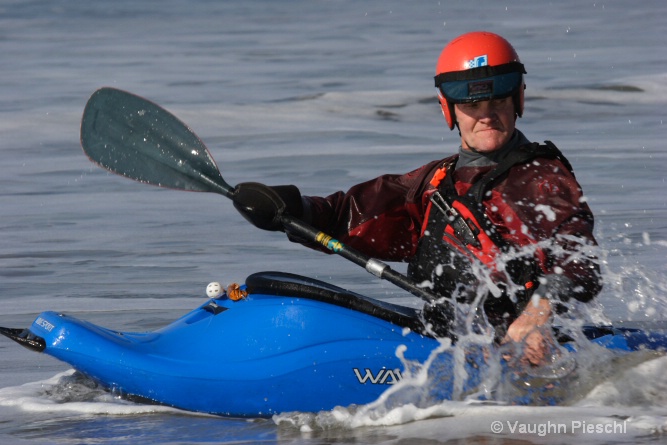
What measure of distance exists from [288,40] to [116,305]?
10800mm

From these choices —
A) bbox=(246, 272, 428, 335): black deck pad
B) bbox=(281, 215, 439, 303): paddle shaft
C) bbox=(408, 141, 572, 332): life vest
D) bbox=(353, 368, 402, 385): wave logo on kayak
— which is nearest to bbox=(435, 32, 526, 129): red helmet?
bbox=(408, 141, 572, 332): life vest

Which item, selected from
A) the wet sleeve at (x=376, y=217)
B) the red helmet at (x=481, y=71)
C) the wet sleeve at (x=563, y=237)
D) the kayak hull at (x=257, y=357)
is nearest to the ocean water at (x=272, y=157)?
the kayak hull at (x=257, y=357)

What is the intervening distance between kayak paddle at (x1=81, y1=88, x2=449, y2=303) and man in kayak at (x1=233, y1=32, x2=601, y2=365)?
426 mm

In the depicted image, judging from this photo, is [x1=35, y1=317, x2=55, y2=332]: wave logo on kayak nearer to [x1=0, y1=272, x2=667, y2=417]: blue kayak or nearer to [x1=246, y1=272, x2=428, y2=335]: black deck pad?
[x1=0, y1=272, x2=667, y2=417]: blue kayak

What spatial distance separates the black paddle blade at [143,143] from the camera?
4.71 meters

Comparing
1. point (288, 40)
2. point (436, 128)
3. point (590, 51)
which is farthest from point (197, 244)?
point (288, 40)

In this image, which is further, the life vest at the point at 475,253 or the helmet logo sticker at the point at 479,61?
the helmet logo sticker at the point at 479,61

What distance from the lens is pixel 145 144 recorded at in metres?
4.81

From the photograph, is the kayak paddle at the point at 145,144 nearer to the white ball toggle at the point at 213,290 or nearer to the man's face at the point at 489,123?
the white ball toggle at the point at 213,290

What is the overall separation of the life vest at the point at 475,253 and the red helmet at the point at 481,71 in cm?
20

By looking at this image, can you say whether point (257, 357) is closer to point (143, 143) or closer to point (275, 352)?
point (275, 352)

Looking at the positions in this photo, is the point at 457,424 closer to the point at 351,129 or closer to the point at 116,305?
the point at 116,305

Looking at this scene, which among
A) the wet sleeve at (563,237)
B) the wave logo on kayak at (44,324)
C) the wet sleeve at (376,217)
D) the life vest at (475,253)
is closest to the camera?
the wet sleeve at (563,237)

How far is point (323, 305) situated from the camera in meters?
4.08
